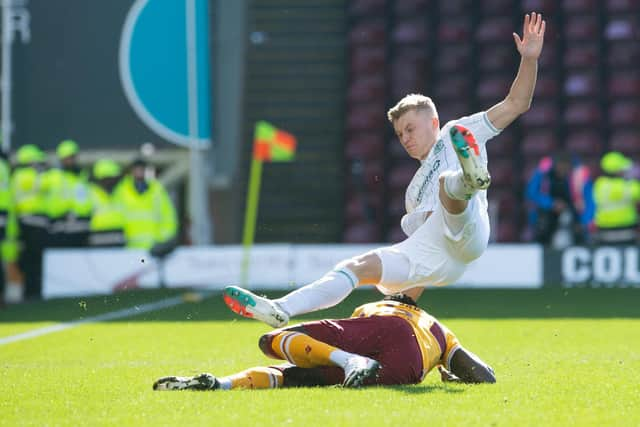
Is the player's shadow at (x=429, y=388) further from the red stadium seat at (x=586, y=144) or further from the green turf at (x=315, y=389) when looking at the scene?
the red stadium seat at (x=586, y=144)

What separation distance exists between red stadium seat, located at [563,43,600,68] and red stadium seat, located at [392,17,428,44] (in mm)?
2315

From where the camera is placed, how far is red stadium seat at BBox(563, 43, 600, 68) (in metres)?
20.6

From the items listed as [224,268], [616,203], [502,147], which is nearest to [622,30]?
[502,147]

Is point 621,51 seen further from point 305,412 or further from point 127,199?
point 305,412

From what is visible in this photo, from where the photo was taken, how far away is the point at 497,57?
820 inches

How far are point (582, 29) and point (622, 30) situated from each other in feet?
2.10

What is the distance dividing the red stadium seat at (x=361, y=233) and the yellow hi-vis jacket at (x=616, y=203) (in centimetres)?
357

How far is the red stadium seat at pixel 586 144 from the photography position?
19938 mm

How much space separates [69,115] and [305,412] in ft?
48.9

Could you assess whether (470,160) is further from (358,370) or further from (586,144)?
(586,144)

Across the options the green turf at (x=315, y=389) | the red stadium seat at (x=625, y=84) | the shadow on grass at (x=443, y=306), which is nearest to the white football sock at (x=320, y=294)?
the green turf at (x=315, y=389)

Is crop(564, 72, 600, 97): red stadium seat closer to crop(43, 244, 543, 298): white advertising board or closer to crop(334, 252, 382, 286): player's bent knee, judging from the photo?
crop(43, 244, 543, 298): white advertising board

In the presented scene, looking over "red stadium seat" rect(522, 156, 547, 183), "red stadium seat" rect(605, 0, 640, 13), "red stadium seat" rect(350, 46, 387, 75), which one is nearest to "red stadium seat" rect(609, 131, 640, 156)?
"red stadium seat" rect(522, 156, 547, 183)

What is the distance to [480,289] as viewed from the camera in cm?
1559
